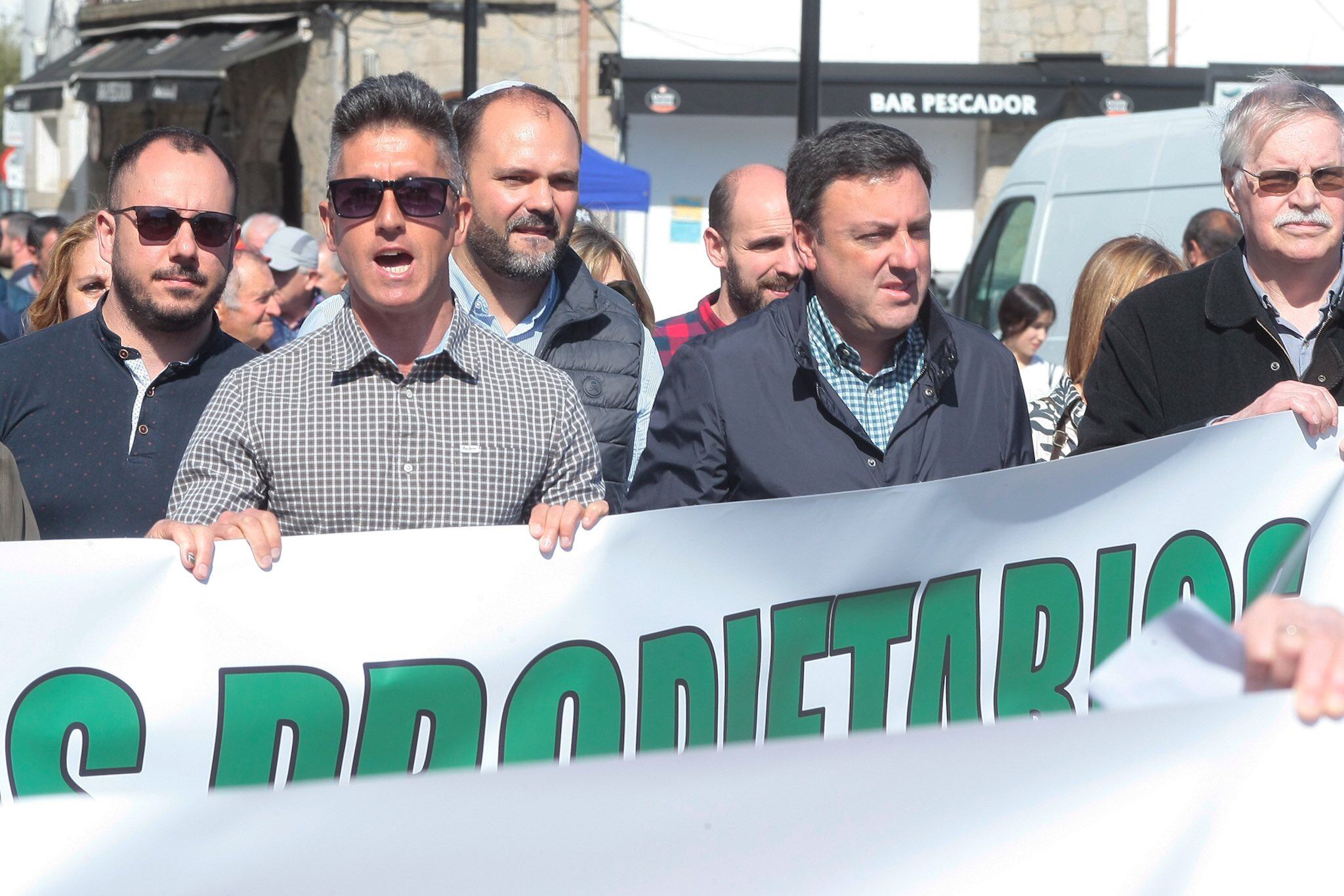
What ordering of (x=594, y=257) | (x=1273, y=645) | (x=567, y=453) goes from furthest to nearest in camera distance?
1. (x=594, y=257)
2. (x=567, y=453)
3. (x=1273, y=645)

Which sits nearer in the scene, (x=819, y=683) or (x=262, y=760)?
(x=262, y=760)

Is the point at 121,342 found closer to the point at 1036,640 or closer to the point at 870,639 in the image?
the point at 870,639

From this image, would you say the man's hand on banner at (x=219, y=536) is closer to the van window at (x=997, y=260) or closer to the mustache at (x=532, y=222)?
the mustache at (x=532, y=222)

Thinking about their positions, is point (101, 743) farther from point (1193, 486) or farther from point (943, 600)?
point (1193, 486)

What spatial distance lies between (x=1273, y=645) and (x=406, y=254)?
1812mm

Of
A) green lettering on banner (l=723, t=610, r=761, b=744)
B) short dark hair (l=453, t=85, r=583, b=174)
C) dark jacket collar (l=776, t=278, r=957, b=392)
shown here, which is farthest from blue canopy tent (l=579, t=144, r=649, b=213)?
green lettering on banner (l=723, t=610, r=761, b=744)

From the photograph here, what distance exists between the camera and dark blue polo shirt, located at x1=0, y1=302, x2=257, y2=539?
311cm

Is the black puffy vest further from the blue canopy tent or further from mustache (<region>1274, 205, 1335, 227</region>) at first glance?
the blue canopy tent

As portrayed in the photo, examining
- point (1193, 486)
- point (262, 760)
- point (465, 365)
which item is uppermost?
point (465, 365)

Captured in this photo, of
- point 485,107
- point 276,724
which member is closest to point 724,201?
point 485,107

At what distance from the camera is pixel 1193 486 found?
291 centimetres

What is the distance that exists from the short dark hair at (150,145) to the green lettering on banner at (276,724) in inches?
55.2

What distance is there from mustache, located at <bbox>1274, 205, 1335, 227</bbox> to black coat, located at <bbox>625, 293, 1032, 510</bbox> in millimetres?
674

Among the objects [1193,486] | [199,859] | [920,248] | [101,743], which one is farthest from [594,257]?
[199,859]
